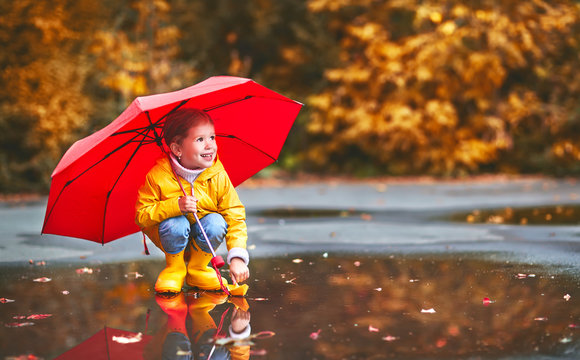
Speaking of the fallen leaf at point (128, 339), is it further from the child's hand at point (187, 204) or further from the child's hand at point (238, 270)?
the child's hand at point (187, 204)

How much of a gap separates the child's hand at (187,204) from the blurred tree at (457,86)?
11394 mm

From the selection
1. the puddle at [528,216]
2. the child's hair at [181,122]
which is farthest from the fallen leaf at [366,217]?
the child's hair at [181,122]

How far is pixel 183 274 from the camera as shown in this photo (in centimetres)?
524

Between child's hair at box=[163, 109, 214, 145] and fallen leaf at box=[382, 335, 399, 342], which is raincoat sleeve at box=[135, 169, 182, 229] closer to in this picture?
child's hair at box=[163, 109, 214, 145]

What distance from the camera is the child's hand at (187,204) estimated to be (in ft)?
15.5

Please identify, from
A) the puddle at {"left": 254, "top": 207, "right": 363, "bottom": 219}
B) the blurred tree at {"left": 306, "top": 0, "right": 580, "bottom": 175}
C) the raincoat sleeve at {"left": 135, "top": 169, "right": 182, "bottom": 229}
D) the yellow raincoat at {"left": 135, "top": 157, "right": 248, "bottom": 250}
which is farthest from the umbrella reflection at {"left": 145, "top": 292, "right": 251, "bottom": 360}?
the blurred tree at {"left": 306, "top": 0, "right": 580, "bottom": 175}

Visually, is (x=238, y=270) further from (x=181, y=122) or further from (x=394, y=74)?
(x=394, y=74)

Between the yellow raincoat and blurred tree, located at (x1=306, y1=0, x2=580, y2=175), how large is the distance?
11.1 m

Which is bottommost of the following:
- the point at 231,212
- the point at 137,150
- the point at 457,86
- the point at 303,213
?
the point at 303,213

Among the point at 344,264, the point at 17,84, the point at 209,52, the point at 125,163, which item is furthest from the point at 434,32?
the point at 125,163

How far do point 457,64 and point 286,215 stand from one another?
7.07 meters

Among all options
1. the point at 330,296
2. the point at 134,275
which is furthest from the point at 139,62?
the point at 330,296

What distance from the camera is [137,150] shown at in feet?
17.1

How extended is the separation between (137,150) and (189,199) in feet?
2.39
